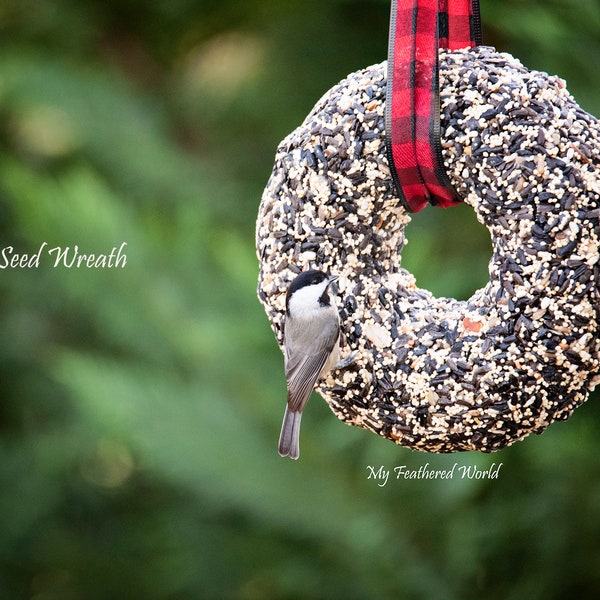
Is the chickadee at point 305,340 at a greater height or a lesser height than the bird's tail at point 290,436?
greater

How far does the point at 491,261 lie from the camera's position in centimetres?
209

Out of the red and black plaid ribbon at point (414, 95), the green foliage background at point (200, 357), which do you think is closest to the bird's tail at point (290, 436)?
the red and black plaid ribbon at point (414, 95)

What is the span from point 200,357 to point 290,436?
4.79 feet

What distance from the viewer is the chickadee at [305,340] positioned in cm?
204

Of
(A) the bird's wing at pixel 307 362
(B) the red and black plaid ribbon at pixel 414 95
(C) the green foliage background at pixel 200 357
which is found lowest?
(C) the green foliage background at pixel 200 357

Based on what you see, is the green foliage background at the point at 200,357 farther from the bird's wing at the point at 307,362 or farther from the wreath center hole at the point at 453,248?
the bird's wing at the point at 307,362

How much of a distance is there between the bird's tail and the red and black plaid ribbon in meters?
0.61

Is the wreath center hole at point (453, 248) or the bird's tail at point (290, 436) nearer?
the bird's tail at point (290, 436)

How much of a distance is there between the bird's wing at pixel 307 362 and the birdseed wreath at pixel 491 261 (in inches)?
1.6

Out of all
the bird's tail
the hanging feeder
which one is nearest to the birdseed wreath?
the hanging feeder

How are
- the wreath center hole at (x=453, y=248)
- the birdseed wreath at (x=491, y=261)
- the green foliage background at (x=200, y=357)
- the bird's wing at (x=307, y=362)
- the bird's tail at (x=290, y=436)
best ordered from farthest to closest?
the green foliage background at (x=200, y=357)
the wreath center hole at (x=453, y=248)
the bird's tail at (x=290, y=436)
the bird's wing at (x=307, y=362)
the birdseed wreath at (x=491, y=261)

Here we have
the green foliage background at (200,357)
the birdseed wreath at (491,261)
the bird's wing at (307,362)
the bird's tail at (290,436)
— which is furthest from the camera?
the green foliage background at (200,357)

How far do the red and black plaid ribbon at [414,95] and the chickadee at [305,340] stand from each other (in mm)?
302

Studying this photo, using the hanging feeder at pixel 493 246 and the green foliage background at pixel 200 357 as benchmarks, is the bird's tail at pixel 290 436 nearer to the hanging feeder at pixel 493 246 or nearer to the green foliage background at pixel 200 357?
the hanging feeder at pixel 493 246
